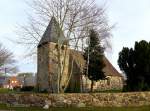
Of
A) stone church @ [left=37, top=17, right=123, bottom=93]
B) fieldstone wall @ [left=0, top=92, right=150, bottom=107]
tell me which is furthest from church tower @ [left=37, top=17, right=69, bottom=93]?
fieldstone wall @ [left=0, top=92, right=150, bottom=107]

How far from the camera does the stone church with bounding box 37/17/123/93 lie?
37.4 meters

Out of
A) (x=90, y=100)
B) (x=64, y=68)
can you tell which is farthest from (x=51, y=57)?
(x=90, y=100)

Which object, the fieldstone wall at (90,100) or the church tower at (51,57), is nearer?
the fieldstone wall at (90,100)

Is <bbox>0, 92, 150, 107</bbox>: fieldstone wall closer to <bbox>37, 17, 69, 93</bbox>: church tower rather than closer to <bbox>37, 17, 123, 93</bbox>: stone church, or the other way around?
<bbox>37, 17, 123, 93</bbox>: stone church

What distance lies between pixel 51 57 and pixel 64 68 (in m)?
6.64

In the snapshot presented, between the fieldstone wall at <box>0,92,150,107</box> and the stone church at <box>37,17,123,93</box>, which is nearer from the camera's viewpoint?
the fieldstone wall at <box>0,92,150,107</box>

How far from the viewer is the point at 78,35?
1373 inches

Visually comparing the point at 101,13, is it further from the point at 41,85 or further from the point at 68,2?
the point at 41,85

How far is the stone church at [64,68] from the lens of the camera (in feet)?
123

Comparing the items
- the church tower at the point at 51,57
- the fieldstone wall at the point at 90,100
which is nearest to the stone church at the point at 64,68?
the church tower at the point at 51,57

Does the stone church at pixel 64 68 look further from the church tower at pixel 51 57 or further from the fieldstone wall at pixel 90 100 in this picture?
the fieldstone wall at pixel 90 100

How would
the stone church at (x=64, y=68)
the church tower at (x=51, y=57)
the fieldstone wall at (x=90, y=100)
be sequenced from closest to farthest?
the fieldstone wall at (x=90, y=100) → the church tower at (x=51, y=57) → the stone church at (x=64, y=68)

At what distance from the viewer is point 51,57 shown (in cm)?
4400

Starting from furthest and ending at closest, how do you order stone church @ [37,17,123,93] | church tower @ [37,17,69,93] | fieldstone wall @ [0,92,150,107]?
stone church @ [37,17,123,93] → church tower @ [37,17,69,93] → fieldstone wall @ [0,92,150,107]
